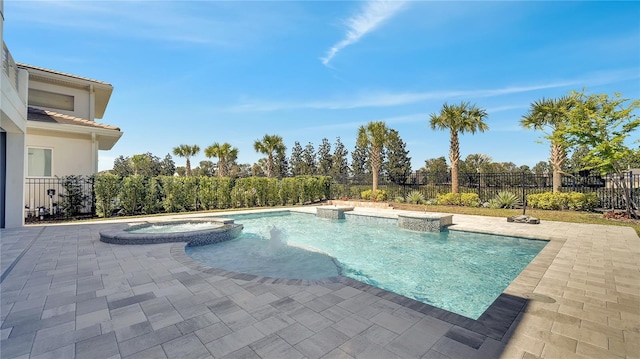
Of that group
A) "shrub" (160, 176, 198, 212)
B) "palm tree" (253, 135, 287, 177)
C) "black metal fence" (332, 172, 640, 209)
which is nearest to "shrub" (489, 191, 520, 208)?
"black metal fence" (332, 172, 640, 209)

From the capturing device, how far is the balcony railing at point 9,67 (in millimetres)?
6379

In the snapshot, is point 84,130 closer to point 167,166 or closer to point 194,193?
point 194,193

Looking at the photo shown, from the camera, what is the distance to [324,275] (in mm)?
4953

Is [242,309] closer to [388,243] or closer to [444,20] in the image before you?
[388,243]

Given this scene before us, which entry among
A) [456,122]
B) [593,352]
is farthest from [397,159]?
[593,352]

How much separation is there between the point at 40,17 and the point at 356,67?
10998 mm

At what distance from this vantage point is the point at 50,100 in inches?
497

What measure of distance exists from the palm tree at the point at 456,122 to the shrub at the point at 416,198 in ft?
5.68

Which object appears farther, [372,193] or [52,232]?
[372,193]

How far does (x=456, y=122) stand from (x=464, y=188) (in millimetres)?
4038

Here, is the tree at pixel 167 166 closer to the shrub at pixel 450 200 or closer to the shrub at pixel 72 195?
the shrub at pixel 72 195

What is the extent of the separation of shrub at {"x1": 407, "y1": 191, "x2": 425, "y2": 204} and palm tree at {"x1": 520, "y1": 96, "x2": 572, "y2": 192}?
5.98 m

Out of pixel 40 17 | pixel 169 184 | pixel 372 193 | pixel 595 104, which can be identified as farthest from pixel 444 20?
pixel 169 184

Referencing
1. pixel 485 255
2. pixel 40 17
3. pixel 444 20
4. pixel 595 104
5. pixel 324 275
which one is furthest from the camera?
pixel 595 104
